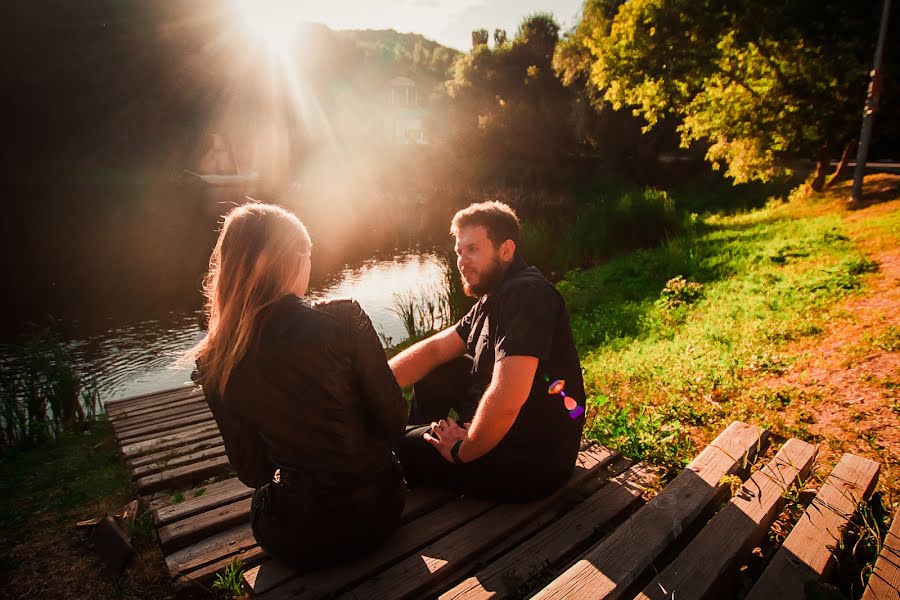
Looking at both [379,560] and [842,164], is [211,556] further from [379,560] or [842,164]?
[842,164]

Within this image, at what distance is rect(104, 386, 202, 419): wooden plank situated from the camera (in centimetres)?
591

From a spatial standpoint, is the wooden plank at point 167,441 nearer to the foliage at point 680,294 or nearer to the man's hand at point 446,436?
the man's hand at point 446,436

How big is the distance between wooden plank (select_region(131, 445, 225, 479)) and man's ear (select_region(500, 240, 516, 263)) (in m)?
2.98

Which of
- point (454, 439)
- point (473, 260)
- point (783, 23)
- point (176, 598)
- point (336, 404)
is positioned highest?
point (783, 23)

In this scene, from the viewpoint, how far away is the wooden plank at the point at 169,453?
408 cm

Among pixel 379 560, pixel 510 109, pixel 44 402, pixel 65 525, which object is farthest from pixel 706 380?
pixel 510 109

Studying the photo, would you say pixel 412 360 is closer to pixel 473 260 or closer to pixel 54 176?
pixel 473 260

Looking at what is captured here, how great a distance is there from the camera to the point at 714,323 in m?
5.50

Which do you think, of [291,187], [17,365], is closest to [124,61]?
[291,187]

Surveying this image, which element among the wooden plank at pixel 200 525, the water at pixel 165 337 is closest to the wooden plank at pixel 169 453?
the water at pixel 165 337

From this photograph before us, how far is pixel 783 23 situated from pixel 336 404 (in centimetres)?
1317

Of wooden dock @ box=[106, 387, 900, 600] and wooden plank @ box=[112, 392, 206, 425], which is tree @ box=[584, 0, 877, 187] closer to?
wooden dock @ box=[106, 387, 900, 600]

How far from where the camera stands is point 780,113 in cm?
1183

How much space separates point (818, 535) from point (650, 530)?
0.68 m
